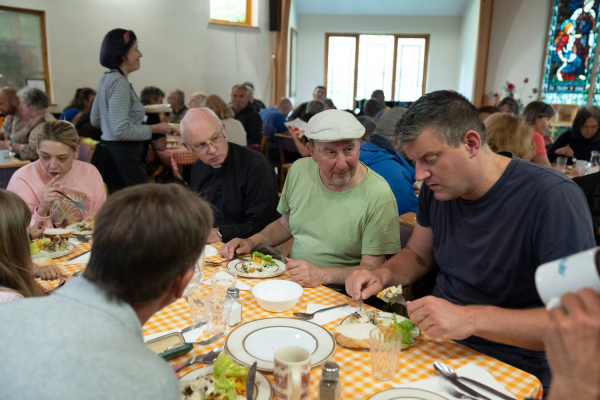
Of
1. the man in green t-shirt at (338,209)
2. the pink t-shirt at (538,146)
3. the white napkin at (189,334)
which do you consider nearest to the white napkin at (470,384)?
the white napkin at (189,334)

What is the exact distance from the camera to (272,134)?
23.7 feet

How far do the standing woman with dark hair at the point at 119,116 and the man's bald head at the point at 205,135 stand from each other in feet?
3.82

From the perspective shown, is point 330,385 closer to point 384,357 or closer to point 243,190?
point 384,357

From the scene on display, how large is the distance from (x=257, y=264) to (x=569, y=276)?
1395mm

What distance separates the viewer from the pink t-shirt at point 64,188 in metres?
2.52

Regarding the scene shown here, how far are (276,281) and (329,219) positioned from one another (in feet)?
1.79

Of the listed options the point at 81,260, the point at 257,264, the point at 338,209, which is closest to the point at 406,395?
the point at 257,264

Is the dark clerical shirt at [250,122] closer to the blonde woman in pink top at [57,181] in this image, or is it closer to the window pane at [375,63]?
the blonde woman in pink top at [57,181]

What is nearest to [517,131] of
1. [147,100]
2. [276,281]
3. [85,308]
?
[276,281]

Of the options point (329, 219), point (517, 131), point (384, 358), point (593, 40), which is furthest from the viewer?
point (593, 40)

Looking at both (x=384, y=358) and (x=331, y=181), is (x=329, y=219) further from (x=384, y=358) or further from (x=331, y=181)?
(x=384, y=358)

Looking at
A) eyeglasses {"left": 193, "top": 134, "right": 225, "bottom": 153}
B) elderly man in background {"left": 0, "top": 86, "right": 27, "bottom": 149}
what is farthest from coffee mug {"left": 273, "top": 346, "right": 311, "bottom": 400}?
elderly man in background {"left": 0, "top": 86, "right": 27, "bottom": 149}

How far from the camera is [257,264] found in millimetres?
1942

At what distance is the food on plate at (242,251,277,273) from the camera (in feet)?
6.27
